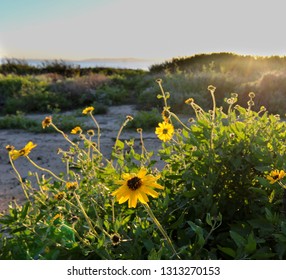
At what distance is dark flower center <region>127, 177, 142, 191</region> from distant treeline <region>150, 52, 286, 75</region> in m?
11.6

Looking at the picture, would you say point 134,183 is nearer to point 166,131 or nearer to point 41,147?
point 166,131

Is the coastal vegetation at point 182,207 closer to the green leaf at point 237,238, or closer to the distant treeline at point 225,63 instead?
the green leaf at point 237,238

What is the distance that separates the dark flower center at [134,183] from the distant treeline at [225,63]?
1163 centimetres

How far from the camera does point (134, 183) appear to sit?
5.66 ft

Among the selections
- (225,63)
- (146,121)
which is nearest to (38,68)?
(225,63)

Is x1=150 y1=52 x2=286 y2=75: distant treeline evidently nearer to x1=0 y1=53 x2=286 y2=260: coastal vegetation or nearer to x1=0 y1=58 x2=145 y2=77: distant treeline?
x1=0 y1=58 x2=145 y2=77: distant treeline

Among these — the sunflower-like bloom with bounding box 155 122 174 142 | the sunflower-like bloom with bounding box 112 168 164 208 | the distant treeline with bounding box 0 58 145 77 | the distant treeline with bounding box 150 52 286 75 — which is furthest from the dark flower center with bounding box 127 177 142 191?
the distant treeline with bounding box 0 58 145 77

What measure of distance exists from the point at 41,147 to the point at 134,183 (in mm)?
5228

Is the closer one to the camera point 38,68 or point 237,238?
point 237,238

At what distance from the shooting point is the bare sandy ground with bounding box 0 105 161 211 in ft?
16.4

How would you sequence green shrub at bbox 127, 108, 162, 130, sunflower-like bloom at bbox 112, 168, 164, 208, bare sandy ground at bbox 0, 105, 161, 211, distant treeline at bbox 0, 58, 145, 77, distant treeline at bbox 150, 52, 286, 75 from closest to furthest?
sunflower-like bloom at bbox 112, 168, 164, 208, bare sandy ground at bbox 0, 105, 161, 211, green shrub at bbox 127, 108, 162, 130, distant treeline at bbox 150, 52, 286, 75, distant treeline at bbox 0, 58, 145, 77

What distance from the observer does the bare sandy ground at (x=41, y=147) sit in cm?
500

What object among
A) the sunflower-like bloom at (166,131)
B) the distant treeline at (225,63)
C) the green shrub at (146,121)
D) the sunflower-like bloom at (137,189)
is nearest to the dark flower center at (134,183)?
the sunflower-like bloom at (137,189)

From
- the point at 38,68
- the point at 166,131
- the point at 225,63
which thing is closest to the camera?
the point at 166,131
